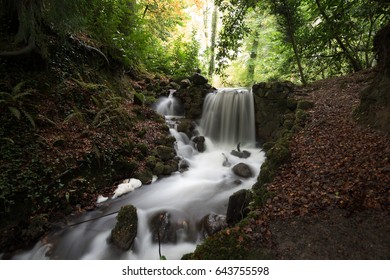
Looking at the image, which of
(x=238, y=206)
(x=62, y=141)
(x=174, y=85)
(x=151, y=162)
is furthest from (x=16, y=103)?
(x=174, y=85)

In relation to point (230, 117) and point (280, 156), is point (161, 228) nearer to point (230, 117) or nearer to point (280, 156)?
point (280, 156)

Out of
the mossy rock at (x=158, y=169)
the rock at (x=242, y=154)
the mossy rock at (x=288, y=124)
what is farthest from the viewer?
the rock at (x=242, y=154)

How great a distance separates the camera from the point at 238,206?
13.6 feet

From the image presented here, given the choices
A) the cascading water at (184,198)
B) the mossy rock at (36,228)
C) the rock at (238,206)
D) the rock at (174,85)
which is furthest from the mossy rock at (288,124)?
the mossy rock at (36,228)

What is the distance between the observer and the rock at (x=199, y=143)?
8742 mm

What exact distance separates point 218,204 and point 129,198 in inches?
88.5

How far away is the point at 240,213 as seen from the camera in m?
4.05

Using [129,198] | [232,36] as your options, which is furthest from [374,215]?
[232,36]

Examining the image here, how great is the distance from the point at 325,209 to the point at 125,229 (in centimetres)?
342

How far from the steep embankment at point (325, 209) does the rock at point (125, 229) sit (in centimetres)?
167

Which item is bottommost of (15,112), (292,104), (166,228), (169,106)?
(166,228)

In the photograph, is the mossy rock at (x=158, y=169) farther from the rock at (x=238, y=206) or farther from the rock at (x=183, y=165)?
the rock at (x=238, y=206)

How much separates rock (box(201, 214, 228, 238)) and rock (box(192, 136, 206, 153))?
4.32 m

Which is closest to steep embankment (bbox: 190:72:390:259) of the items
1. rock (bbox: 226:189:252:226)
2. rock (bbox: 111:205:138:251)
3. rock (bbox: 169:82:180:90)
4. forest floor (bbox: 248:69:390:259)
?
forest floor (bbox: 248:69:390:259)
